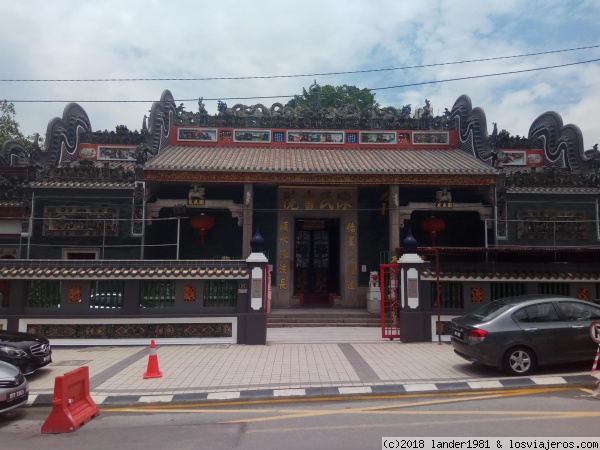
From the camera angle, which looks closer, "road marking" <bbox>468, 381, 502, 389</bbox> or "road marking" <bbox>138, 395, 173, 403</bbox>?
"road marking" <bbox>138, 395, 173, 403</bbox>

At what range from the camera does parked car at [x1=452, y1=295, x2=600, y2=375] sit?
812 centimetres

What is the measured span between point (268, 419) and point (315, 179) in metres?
9.33

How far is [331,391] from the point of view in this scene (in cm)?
749

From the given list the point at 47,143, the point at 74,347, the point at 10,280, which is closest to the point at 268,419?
the point at 74,347

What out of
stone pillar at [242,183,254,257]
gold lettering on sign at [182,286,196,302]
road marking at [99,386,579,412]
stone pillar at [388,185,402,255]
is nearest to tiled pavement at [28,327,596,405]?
road marking at [99,386,579,412]

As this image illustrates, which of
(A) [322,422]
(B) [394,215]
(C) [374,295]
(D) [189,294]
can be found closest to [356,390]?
(A) [322,422]

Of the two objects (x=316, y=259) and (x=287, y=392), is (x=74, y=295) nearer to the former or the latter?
(x=287, y=392)

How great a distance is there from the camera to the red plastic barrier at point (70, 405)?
5859mm

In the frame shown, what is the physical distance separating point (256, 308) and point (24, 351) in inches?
198

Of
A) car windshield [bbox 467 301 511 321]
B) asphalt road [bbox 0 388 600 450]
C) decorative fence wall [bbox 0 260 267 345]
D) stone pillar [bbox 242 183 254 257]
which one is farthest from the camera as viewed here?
stone pillar [bbox 242 183 254 257]

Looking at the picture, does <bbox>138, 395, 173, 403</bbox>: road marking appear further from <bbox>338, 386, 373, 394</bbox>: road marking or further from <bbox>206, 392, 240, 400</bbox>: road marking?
<bbox>338, 386, 373, 394</bbox>: road marking

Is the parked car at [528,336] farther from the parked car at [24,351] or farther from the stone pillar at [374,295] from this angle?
the parked car at [24,351]

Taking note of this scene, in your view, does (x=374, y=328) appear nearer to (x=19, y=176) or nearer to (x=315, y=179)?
(x=315, y=179)

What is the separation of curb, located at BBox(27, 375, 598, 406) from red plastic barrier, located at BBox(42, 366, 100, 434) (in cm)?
65
